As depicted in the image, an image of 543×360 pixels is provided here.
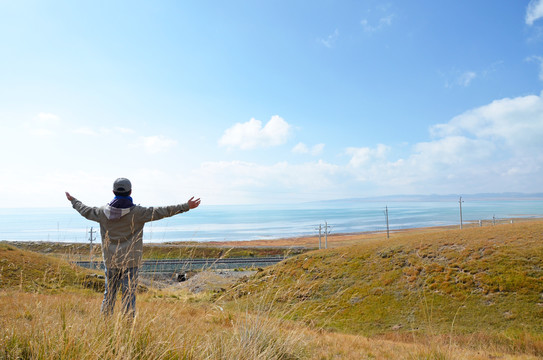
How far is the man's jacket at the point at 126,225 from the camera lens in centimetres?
411

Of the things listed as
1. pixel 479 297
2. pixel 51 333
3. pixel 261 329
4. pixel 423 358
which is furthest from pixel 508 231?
pixel 51 333

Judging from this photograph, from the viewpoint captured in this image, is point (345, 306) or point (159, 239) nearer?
point (159, 239)

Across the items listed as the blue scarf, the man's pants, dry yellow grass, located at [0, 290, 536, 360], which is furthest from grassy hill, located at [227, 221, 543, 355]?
the blue scarf

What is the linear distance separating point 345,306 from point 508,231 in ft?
37.1

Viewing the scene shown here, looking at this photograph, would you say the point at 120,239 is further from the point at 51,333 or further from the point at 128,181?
the point at 51,333

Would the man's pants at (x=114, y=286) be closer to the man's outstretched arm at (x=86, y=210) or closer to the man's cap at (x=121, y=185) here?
the man's outstretched arm at (x=86, y=210)

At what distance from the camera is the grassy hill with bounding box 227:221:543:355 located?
11039 mm

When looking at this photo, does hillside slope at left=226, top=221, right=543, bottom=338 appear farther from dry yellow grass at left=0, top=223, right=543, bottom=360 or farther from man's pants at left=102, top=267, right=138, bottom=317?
man's pants at left=102, top=267, right=138, bottom=317

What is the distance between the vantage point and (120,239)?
4219mm

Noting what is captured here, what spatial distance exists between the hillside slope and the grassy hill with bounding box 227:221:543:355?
3 centimetres

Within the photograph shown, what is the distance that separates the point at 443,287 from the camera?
1392 centimetres

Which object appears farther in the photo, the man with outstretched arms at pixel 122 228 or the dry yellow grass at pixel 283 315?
the man with outstretched arms at pixel 122 228

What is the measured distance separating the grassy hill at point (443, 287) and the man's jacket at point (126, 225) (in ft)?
15.7

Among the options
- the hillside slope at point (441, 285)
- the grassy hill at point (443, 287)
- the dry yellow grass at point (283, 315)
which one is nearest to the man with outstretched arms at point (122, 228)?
the dry yellow grass at point (283, 315)
